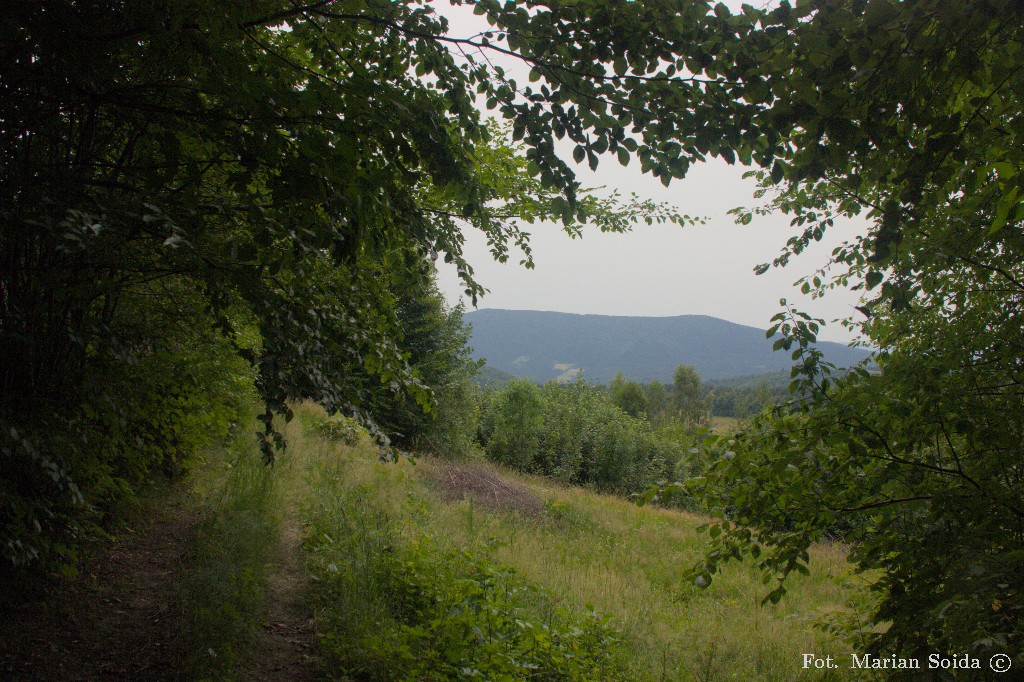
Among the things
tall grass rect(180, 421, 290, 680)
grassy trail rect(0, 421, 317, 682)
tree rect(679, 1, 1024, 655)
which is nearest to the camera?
tree rect(679, 1, 1024, 655)

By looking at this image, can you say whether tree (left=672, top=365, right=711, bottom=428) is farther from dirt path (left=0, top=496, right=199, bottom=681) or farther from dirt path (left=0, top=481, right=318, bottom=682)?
dirt path (left=0, top=496, right=199, bottom=681)

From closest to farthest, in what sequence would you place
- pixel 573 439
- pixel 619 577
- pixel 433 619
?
pixel 433 619 < pixel 619 577 < pixel 573 439

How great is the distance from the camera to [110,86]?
2.84m

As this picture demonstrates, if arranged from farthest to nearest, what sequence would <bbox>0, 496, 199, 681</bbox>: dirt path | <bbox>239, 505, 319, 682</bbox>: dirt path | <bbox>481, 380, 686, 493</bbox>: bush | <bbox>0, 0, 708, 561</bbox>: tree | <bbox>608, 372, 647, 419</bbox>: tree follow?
<bbox>608, 372, 647, 419</bbox>: tree, <bbox>481, 380, 686, 493</bbox>: bush, <bbox>239, 505, 319, 682</bbox>: dirt path, <bbox>0, 496, 199, 681</bbox>: dirt path, <bbox>0, 0, 708, 561</bbox>: tree

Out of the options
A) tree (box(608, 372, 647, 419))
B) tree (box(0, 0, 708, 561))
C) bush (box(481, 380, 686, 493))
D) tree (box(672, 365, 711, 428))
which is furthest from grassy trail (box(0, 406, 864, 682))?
tree (box(672, 365, 711, 428))

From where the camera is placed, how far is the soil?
39.1ft

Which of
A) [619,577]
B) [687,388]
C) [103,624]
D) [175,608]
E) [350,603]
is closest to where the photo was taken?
[103,624]

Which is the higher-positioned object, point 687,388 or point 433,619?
point 687,388

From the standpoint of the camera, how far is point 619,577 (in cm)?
909

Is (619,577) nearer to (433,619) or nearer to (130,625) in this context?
(433,619)

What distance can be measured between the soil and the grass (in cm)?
32

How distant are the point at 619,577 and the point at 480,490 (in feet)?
15.0

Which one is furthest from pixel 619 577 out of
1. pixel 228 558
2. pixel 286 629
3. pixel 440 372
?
pixel 440 372

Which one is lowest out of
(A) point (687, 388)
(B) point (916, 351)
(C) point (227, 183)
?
(A) point (687, 388)
